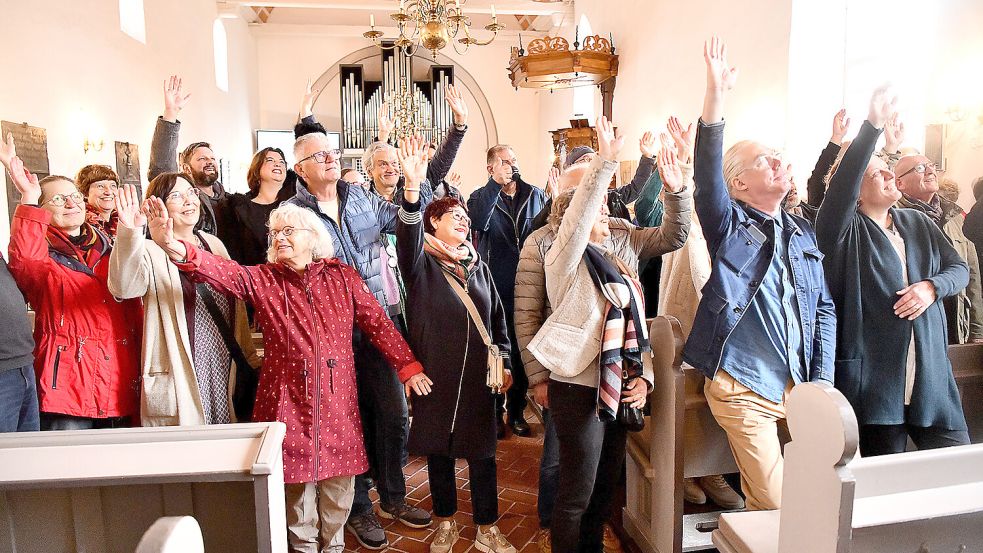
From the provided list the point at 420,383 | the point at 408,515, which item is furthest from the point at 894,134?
the point at 408,515

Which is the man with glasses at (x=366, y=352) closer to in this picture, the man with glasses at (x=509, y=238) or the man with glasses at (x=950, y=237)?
the man with glasses at (x=509, y=238)

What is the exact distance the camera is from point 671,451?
2.33m

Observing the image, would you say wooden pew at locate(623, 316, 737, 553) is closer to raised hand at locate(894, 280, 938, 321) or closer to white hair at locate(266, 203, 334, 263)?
raised hand at locate(894, 280, 938, 321)

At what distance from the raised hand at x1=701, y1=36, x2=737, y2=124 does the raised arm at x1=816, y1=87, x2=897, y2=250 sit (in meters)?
0.50

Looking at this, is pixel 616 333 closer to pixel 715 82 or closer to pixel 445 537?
pixel 715 82

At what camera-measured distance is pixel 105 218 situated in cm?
316

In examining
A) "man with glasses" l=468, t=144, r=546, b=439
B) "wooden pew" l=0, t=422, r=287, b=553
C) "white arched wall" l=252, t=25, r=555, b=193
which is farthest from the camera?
"white arched wall" l=252, t=25, r=555, b=193

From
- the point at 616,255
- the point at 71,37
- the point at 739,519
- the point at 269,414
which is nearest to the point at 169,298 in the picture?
the point at 269,414

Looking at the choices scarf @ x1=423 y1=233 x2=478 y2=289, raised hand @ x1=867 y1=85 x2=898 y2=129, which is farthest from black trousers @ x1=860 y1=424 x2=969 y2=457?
scarf @ x1=423 y1=233 x2=478 y2=289

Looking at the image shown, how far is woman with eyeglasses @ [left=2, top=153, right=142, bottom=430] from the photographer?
7.30 feet

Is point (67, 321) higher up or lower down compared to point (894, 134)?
lower down

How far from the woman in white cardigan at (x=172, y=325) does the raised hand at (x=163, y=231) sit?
0.14 feet

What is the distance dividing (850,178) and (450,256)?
144 cm

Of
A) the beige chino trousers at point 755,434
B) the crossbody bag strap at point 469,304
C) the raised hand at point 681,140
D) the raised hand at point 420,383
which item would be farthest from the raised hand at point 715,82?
the raised hand at point 420,383
